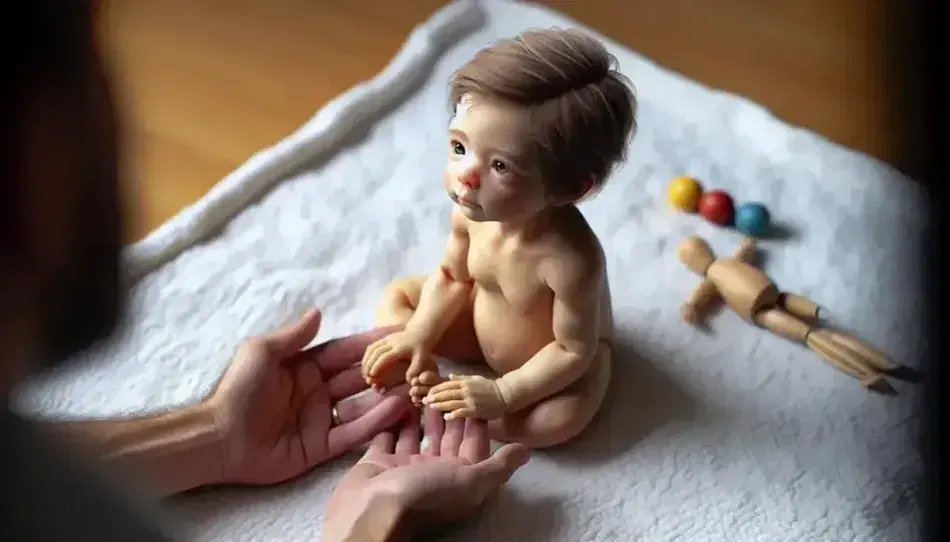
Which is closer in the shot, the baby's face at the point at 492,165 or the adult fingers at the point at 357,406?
the baby's face at the point at 492,165

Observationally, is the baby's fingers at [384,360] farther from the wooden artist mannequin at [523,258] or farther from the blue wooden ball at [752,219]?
the blue wooden ball at [752,219]

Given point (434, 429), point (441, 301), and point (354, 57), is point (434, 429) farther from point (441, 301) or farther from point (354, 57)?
point (354, 57)

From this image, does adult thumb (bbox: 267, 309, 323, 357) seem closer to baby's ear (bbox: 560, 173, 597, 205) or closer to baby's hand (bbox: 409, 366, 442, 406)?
baby's hand (bbox: 409, 366, 442, 406)

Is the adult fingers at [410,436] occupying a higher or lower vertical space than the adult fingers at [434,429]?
lower

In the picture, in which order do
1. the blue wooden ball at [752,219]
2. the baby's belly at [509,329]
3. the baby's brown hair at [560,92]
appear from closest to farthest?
the baby's brown hair at [560,92] < the baby's belly at [509,329] < the blue wooden ball at [752,219]

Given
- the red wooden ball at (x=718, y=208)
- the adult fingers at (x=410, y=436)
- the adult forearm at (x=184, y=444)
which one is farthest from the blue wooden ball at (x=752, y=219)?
the adult forearm at (x=184, y=444)

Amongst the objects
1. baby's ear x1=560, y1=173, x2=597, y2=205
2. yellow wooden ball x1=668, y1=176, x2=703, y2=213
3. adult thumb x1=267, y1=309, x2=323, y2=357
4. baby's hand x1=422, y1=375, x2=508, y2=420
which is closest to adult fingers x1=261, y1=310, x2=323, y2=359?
adult thumb x1=267, y1=309, x2=323, y2=357

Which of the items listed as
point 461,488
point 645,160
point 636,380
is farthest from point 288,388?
point 645,160

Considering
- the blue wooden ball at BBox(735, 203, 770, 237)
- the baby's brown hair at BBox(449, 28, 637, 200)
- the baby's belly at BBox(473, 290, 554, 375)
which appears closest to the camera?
the baby's brown hair at BBox(449, 28, 637, 200)
